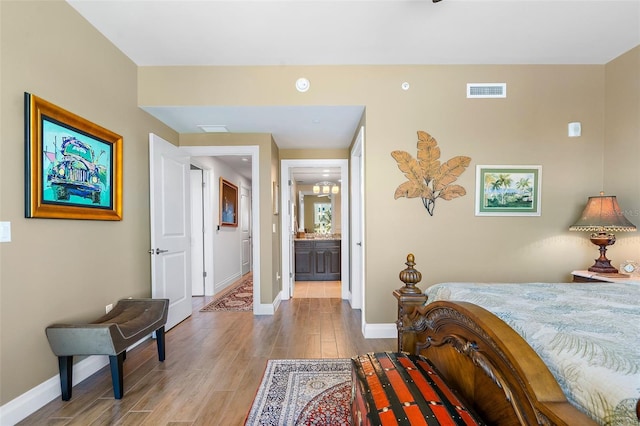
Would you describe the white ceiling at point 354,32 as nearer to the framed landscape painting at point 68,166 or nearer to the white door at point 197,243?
the framed landscape painting at point 68,166

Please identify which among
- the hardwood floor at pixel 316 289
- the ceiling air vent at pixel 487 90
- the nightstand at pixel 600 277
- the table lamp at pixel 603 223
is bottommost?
the hardwood floor at pixel 316 289

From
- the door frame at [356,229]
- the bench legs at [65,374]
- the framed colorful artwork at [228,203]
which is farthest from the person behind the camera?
the framed colorful artwork at [228,203]

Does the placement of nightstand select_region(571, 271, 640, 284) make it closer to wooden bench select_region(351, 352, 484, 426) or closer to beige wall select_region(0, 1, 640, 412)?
beige wall select_region(0, 1, 640, 412)

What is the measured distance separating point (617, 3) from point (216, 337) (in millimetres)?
4336

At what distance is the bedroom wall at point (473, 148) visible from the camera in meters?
2.85

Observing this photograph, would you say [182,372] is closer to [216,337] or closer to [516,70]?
[216,337]

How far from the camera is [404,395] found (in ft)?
3.68

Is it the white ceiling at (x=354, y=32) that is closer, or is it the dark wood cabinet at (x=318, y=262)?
the white ceiling at (x=354, y=32)

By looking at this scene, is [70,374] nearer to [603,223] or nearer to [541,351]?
[541,351]

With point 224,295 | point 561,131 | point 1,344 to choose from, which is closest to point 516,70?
point 561,131

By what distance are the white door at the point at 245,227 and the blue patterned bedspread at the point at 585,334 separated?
18.1 feet

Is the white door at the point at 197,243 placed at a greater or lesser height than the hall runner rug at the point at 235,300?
greater

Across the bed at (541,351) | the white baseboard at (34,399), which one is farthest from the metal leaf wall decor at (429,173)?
the white baseboard at (34,399)

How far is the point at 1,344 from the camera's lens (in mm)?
1588
